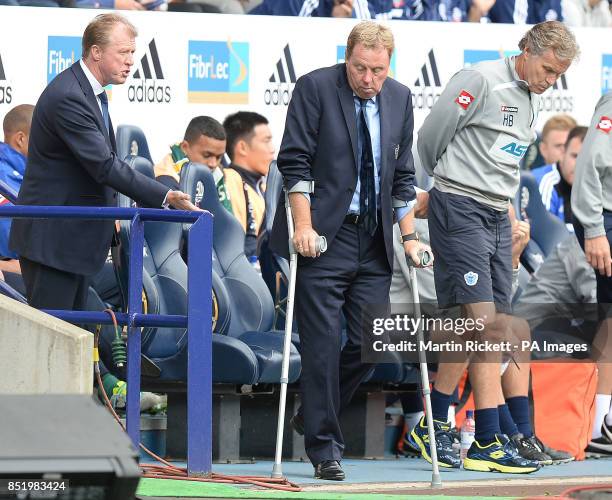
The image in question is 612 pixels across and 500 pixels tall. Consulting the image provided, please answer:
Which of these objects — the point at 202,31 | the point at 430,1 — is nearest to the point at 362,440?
the point at 202,31

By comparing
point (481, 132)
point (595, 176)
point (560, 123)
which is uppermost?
point (560, 123)

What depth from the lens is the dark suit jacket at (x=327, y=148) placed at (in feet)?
24.6

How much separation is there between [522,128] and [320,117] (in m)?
1.30

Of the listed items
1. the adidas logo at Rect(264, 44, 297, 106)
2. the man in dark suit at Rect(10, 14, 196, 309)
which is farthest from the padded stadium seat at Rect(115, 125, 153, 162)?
the man in dark suit at Rect(10, 14, 196, 309)

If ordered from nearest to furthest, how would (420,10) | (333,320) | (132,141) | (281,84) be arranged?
(333,320)
(132,141)
(281,84)
(420,10)

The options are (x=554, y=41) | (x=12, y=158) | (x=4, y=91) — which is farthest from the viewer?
(x=4, y=91)

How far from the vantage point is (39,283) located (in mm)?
7441

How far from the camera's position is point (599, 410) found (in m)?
9.48

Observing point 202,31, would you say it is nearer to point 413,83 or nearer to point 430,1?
point 413,83

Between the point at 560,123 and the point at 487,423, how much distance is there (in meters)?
4.48

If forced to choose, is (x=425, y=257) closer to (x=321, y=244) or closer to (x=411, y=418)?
(x=321, y=244)

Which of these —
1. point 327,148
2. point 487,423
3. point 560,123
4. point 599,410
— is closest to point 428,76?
point 560,123

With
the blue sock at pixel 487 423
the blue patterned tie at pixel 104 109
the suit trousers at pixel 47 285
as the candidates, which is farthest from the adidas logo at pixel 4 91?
the blue sock at pixel 487 423

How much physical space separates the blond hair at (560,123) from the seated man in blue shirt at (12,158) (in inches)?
170
